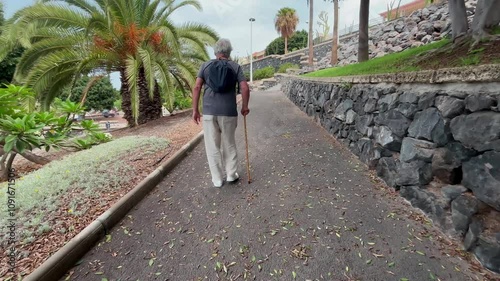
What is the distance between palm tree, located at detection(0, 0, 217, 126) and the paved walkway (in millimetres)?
4830

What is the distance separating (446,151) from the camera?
2236mm

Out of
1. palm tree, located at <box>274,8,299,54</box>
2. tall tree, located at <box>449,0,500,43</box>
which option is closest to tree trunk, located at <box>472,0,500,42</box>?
tall tree, located at <box>449,0,500,43</box>

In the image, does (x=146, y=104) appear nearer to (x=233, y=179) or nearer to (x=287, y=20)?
(x=233, y=179)

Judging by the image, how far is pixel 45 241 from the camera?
210 centimetres

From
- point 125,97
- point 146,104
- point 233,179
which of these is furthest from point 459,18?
point 125,97

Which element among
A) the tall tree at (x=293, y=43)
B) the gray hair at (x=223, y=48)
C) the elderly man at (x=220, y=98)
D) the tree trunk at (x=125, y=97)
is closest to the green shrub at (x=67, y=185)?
the elderly man at (x=220, y=98)

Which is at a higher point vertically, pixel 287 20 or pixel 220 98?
pixel 287 20

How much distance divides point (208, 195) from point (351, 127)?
298 cm

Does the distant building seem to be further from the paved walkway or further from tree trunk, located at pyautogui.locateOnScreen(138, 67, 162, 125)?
the paved walkway

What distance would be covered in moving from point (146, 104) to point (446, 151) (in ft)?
28.0

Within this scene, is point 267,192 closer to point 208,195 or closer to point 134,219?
point 208,195

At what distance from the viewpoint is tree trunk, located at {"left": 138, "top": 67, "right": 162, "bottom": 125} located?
816cm

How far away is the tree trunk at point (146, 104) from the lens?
321 inches

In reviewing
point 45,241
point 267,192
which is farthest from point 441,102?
point 45,241
